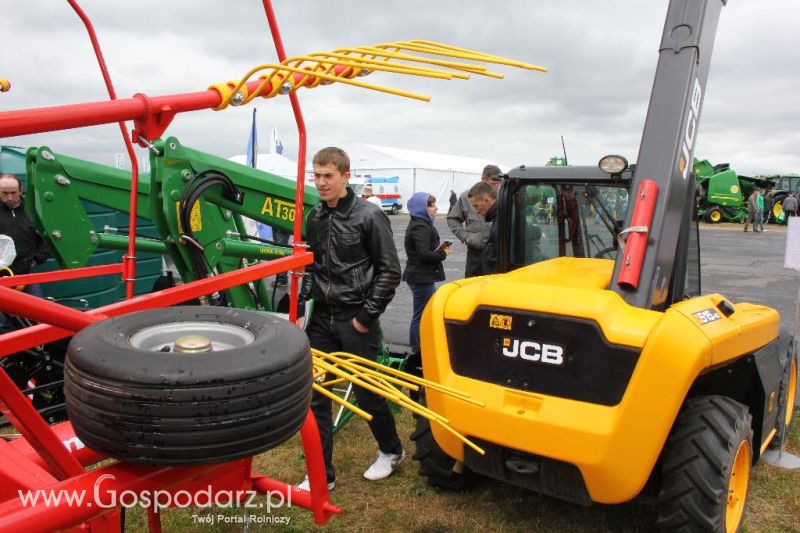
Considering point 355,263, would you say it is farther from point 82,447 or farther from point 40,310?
point 40,310

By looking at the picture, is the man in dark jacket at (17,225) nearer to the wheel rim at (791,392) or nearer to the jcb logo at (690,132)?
the jcb logo at (690,132)


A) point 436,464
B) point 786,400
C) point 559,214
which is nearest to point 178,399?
point 436,464

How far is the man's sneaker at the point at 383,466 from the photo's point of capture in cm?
377

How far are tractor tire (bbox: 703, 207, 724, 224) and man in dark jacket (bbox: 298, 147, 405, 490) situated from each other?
29280 millimetres

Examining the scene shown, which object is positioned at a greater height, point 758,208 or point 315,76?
point 315,76

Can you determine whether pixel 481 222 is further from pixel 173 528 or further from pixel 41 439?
pixel 41 439

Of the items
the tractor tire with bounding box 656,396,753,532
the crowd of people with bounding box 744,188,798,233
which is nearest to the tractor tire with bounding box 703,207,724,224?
the crowd of people with bounding box 744,188,798,233

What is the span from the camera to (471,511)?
3.37m

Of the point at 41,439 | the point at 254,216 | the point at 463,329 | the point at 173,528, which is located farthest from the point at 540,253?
the point at 41,439

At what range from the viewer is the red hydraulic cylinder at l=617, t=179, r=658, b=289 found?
9.30 feet

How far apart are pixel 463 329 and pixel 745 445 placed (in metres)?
1.41

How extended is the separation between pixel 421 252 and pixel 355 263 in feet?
7.33

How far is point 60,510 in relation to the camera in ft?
4.57

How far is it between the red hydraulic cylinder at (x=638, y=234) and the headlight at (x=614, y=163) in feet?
1.01
